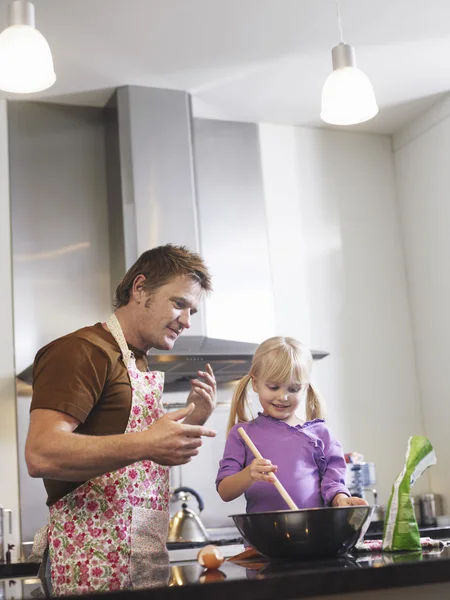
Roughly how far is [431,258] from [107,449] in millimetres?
2739

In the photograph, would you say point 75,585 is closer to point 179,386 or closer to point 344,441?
point 179,386

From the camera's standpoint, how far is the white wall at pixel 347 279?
3725 millimetres

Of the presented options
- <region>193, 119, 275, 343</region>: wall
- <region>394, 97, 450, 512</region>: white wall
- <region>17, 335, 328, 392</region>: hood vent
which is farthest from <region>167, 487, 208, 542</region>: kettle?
<region>394, 97, 450, 512</region>: white wall

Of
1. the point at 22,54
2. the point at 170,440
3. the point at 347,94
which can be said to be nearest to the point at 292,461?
the point at 170,440

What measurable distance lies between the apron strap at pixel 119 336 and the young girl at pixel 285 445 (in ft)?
1.12

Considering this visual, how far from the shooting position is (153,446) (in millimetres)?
1367

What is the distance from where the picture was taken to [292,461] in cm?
186

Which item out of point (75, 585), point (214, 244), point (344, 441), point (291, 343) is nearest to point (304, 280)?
point (214, 244)

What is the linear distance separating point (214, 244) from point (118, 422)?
79.7 inches

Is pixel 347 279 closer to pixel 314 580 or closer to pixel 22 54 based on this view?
pixel 22 54

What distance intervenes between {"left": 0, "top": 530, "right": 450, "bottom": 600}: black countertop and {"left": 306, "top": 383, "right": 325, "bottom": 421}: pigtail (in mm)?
713

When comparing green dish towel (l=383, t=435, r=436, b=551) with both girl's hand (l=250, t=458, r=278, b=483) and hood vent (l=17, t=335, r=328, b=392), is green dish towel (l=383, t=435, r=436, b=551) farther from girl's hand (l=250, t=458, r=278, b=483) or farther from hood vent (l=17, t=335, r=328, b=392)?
hood vent (l=17, t=335, r=328, b=392)

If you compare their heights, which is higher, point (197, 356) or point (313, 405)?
point (197, 356)

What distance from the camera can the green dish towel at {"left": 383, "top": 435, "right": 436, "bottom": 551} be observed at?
1541 millimetres
